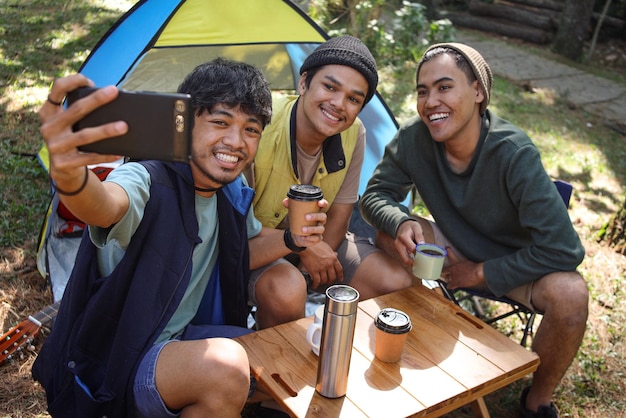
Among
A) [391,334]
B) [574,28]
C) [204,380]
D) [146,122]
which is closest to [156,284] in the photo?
[204,380]

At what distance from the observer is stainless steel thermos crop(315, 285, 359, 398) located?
5.12ft

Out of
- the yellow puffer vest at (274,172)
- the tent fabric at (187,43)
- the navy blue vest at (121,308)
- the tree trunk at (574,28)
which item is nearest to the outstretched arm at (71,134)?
the navy blue vest at (121,308)

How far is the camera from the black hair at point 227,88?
6.10 ft

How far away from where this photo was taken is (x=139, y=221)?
5.50ft

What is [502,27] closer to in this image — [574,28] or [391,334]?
[574,28]

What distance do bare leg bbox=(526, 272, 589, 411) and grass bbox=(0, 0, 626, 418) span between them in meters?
0.31

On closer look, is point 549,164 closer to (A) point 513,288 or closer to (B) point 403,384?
(A) point 513,288

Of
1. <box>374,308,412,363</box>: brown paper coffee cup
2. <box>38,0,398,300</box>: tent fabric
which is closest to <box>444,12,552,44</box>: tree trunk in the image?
<box>38,0,398,300</box>: tent fabric

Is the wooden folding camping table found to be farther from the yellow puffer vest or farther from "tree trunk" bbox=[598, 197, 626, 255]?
"tree trunk" bbox=[598, 197, 626, 255]

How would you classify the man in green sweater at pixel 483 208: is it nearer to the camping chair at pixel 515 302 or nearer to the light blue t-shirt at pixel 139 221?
the camping chair at pixel 515 302

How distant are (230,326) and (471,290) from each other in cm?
113

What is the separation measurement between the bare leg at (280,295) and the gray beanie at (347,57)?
842 mm

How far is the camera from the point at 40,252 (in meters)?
3.06

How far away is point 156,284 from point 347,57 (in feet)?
4.00
